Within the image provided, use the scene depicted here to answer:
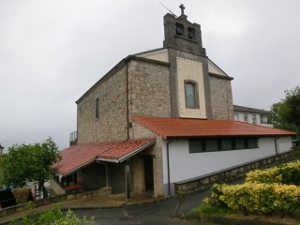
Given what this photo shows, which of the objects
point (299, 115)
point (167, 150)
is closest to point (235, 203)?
point (167, 150)

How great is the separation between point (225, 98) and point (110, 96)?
9.38m

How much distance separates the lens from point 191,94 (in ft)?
51.8

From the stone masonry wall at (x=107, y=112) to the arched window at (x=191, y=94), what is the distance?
4.54 meters

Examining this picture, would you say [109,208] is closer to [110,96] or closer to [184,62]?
[110,96]

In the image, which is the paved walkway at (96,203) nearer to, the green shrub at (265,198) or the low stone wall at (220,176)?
the low stone wall at (220,176)

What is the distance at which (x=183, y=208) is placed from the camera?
7598 millimetres

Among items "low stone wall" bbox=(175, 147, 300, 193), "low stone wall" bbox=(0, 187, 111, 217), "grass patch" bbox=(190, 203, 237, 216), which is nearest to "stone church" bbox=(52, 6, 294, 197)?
"low stone wall" bbox=(175, 147, 300, 193)

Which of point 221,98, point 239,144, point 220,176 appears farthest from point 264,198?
point 221,98

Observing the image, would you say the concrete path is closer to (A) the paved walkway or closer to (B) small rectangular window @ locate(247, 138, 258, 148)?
(A) the paved walkway

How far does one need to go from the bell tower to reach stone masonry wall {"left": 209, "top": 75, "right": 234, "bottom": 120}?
266 cm

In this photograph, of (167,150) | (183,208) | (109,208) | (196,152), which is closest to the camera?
(183,208)

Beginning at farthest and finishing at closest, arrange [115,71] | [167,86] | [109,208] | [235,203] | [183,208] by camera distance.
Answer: [115,71]
[167,86]
[109,208]
[183,208]
[235,203]

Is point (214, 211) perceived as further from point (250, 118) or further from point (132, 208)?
point (250, 118)

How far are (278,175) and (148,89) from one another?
8.62 m
